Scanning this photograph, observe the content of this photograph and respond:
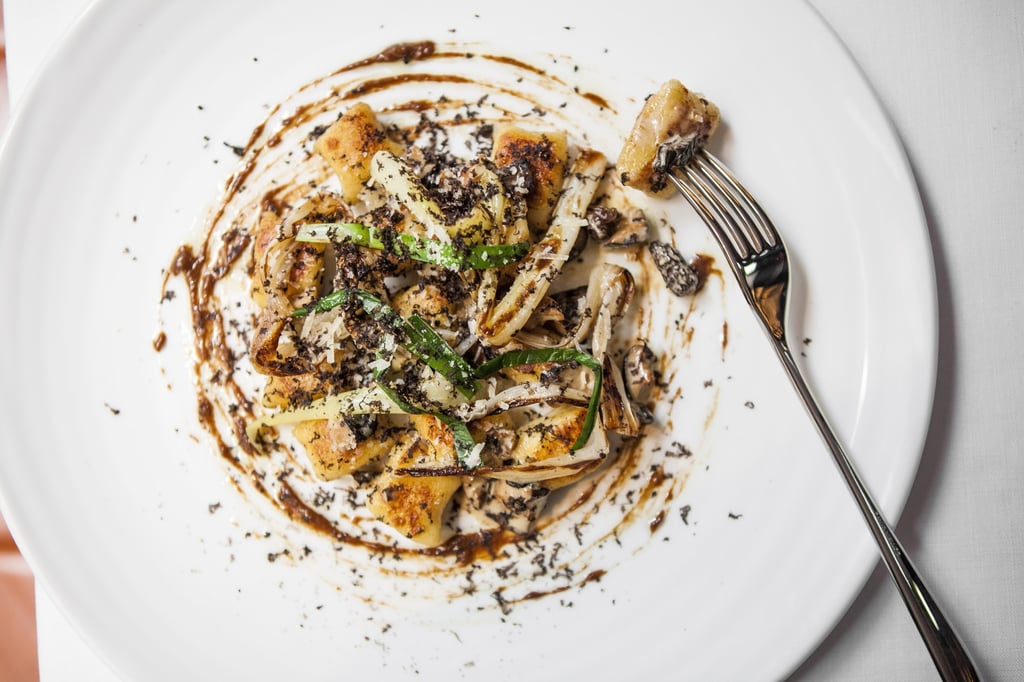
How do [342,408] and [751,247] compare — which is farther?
[342,408]

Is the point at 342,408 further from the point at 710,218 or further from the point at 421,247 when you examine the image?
the point at 710,218

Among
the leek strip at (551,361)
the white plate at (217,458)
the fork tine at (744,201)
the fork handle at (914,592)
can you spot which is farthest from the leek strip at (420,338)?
the fork handle at (914,592)

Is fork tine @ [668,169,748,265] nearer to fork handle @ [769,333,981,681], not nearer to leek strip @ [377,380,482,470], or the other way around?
fork handle @ [769,333,981,681]

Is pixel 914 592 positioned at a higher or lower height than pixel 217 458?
lower

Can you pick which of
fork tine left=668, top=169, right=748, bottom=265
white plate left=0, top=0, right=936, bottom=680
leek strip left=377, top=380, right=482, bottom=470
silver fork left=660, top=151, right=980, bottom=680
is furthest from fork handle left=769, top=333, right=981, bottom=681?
leek strip left=377, top=380, right=482, bottom=470

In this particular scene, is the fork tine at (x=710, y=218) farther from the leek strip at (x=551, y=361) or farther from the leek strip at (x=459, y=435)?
the leek strip at (x=459, y=435)

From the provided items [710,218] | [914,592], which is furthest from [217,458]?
[914,592]
